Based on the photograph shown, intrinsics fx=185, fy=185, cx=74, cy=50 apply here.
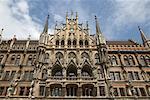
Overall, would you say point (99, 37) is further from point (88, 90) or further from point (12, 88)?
point (12, 88)

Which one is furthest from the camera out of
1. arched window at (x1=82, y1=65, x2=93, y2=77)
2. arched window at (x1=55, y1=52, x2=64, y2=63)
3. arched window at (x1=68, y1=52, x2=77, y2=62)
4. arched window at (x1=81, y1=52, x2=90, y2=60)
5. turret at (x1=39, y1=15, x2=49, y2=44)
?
turret at (x1=39, y1=15, x2=49, y2=44)

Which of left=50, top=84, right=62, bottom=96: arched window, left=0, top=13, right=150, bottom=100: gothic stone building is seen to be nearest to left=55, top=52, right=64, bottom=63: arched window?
left=0, top=13, right=150, bottom=100: gothic stone building

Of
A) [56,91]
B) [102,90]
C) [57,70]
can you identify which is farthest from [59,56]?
[102,90]

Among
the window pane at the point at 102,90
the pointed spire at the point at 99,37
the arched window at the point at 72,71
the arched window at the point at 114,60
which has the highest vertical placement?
the pointed spire at the point at 99,37

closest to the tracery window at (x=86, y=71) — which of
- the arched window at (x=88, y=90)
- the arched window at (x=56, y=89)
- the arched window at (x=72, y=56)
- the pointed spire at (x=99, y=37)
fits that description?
the arched window at (x=72, y=56)

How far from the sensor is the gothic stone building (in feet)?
112

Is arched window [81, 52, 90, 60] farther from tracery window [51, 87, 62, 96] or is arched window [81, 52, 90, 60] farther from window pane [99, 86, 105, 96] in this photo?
tracery window [51, 87, 62, 96]

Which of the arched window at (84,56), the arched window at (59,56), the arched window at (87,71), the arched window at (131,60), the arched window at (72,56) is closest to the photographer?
the arched window at (87,71)

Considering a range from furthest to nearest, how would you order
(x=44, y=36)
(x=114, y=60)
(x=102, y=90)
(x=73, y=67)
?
Result: (x=44, y=36) < (x=114, y=60) < (x=73, y=67) < (x=102, y=90)

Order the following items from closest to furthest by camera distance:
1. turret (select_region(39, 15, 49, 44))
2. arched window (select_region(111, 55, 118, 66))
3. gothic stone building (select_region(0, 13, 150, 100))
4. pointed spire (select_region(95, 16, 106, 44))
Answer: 1. gothic stone building (select_region(0, 13, 150, 100))
2. arched window (select_region(111, 55, 118, 66))
3. turret (select_region(39, 15, 49, 44))
4. pointed spire (select_region(95, 16, 106, 44))

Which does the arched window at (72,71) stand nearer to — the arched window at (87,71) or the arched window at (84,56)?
the arched window at (87,71)

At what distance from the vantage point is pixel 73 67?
1463 inches

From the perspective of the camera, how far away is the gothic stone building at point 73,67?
112 feet

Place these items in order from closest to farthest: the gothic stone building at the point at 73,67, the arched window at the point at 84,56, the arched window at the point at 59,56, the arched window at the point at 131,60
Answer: the gothic stone building at the point at 73,67 < the arched window at the point at 59,56 < the arched window at the point at 84,56 < the arched window at the point at 131,60
